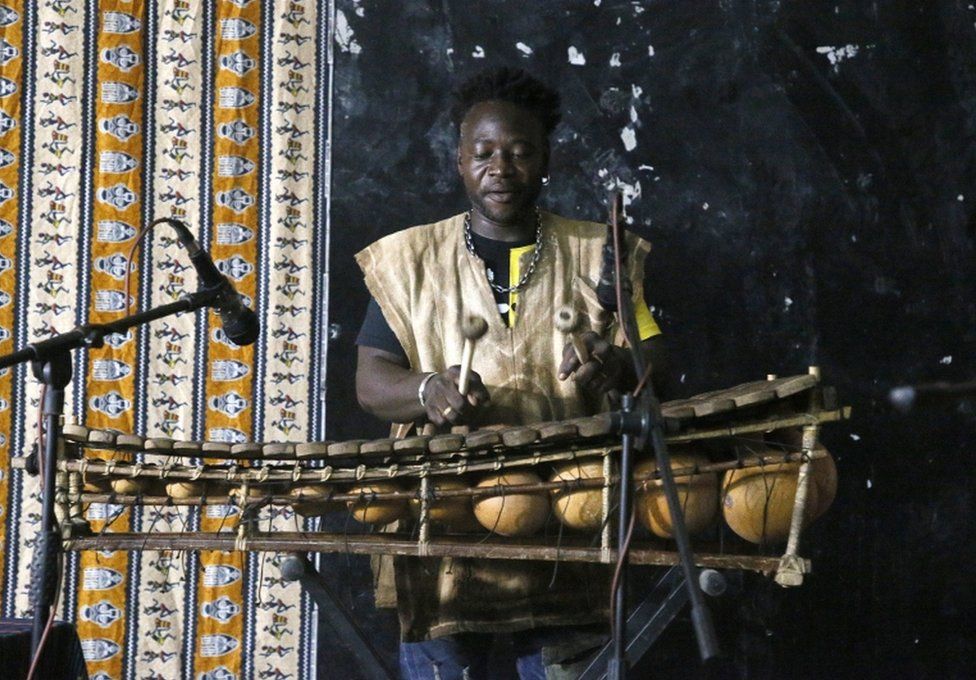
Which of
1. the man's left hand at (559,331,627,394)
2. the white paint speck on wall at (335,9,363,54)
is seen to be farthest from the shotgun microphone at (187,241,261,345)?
the white paint speck on wall at (335,9,363,54)

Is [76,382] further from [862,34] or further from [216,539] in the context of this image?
[862,34]

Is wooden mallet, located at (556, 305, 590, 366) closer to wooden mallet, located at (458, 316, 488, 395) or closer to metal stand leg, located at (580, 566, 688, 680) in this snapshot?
wooden mallet, located at (458, 316, 488, 395)

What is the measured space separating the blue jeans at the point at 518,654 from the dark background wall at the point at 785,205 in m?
0.69

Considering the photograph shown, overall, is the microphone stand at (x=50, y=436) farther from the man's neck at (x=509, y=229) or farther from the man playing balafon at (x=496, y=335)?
the man's neck at (x=509, y=229)

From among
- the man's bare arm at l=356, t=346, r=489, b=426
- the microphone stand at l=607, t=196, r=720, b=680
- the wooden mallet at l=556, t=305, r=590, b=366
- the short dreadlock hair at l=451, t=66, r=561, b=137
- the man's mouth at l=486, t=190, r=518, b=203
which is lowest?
the microphone stand at l=607, t=196, r=720, b=680

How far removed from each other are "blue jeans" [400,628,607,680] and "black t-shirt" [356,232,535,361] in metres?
0.69

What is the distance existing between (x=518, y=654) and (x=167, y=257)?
1.51 metres

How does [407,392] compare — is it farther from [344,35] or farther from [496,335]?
[344,35]

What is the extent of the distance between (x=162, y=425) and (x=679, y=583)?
5.26 feet

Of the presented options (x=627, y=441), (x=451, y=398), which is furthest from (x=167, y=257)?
(x=627, y=441)

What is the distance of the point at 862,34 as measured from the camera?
3.52 m

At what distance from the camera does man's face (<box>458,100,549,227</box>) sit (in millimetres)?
2816

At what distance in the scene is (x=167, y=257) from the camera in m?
3.34

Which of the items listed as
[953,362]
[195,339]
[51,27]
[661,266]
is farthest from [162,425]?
[953,362]
